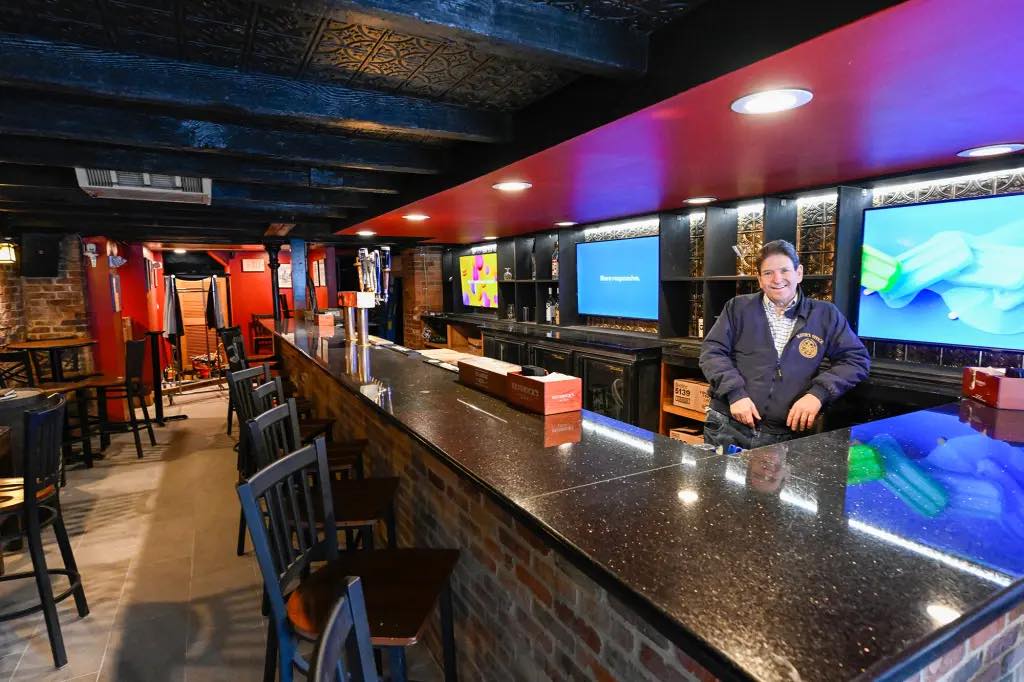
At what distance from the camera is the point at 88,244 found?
19.5 feet

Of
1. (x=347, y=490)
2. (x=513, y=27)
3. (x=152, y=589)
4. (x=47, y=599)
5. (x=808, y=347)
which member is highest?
(x=513, y=27)

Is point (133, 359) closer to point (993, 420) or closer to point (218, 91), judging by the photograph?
point (218, 91)

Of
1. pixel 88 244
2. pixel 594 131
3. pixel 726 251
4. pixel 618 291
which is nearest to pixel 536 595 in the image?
pixel 594 131

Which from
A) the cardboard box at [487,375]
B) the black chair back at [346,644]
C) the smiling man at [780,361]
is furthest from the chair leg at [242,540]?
the smiling man at [780,361]

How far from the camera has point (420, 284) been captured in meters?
8.31

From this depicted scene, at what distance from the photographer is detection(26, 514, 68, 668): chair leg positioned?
222 centimetres

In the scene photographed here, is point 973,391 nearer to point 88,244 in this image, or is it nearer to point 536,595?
point 536,595

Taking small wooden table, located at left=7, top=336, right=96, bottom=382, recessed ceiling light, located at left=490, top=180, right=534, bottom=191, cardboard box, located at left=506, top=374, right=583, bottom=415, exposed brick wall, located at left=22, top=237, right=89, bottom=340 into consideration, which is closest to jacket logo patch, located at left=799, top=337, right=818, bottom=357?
cardboard box, located at left=506, top=374, right=583, bottom=415

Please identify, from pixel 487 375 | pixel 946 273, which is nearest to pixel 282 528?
pixel 487 375

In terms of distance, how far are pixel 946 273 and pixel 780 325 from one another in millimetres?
1280

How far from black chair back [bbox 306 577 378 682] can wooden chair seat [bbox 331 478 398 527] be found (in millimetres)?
933

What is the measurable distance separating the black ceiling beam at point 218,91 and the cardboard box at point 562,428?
1.30 m

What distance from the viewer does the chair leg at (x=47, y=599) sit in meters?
2.22

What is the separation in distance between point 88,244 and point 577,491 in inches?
272
